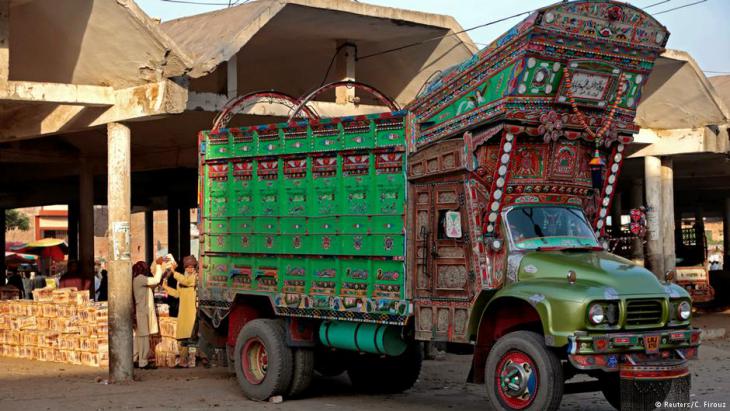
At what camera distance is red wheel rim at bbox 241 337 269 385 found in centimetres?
1356

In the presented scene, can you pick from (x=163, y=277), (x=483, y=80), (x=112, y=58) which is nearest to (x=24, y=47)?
(x=112, y=58)

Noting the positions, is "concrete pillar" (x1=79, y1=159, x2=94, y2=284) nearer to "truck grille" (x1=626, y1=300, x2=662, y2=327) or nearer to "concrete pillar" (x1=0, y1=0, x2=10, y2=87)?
"concrete pillar" (x1=0, y1=0, x2=10, y2=87)

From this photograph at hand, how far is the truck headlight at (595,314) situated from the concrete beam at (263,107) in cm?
904

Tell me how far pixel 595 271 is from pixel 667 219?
1373cm

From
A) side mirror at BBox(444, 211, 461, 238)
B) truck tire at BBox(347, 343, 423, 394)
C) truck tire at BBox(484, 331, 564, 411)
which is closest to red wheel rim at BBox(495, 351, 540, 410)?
truck tire at BBox(484, 331, 564, 411)

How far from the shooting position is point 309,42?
20641mm

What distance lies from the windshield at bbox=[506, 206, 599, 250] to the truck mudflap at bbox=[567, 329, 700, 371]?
4.96ft

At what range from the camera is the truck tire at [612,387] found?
414 inches

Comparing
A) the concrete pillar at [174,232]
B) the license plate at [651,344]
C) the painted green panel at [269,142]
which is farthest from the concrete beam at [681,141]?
the concrete pillar at [174,232]

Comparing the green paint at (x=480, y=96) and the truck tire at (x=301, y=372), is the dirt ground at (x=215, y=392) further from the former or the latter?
the green paint at (x=480, y=96)

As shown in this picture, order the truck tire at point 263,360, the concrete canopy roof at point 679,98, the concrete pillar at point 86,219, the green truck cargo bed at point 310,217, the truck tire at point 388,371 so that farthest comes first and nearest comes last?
1. the concrete pillar at point 86,219
2. the concrete canopy roof at point 679,98
3. the truck tire at point 388,371
4. the truck tire at point 263,360
5. the green truck cargo bed at point 310,217

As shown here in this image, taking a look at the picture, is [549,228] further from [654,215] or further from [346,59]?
[654,215]

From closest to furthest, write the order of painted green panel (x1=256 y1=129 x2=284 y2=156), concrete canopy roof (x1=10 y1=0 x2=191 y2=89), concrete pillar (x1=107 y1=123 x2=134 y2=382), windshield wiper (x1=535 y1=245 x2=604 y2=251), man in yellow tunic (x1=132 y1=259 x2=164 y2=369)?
windshield wiper (x1=535 y1=245 x2=604 y2=251), painted green panel (x1=256 y1=129 x2=284 y2=156), concrete canopy roof (x1=10 y1=0 x2=191 y2=89), concrete pillar (x1=107 y1=123 x2=134 y2=382), man in yellow tunic (x1=132 y1=259 x2=164 y2=369)

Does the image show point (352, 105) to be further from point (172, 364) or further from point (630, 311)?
point (630, 311)
